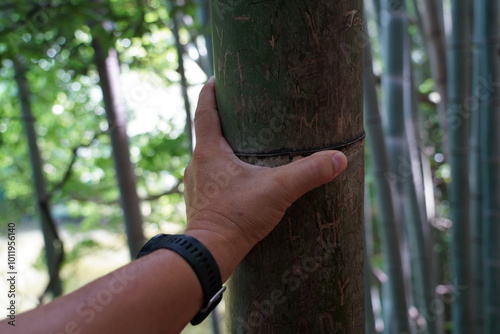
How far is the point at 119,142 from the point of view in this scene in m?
1.83

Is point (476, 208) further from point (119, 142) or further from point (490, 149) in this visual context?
point (119, 142)

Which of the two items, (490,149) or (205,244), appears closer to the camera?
(205,244)

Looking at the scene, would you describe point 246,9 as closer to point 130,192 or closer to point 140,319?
point 140,319

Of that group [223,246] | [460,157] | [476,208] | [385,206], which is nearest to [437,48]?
[460,157]

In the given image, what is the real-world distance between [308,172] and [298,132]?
0.05 metres

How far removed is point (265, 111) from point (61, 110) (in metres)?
3.40

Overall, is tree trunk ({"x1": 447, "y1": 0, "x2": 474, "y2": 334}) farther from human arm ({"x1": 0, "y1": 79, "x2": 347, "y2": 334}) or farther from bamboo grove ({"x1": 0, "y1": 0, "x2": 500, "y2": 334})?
human arm ({"x1": 0, "y1": 79, "x2": 347, "y2": 334})

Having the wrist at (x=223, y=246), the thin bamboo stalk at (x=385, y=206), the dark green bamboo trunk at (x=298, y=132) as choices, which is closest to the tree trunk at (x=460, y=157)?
the thin bamboo stalk at (x=385, y=206)

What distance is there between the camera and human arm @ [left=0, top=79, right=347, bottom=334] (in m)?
0.52

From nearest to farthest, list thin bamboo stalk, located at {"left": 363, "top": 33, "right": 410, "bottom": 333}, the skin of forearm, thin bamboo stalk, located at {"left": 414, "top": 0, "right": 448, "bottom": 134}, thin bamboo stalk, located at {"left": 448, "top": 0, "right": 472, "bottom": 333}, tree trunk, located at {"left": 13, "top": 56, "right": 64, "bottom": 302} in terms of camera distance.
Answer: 1. the skin of forearm
2. thin bamboo stalk, located at {"left": 363, "top": 33, "right": 410, "bottom": 333}
3. thin bamboo stalk, located at {"left": 448, "top": 0, "right": 472, "bottom": 333}
4. tree trunk, located at {"left": 13, "top": 56, "right": 64, "bottom": 302}
5. thin bamboo stalk, located at {"left": 414, "top": 0, "right": 448, "bottom": 134}

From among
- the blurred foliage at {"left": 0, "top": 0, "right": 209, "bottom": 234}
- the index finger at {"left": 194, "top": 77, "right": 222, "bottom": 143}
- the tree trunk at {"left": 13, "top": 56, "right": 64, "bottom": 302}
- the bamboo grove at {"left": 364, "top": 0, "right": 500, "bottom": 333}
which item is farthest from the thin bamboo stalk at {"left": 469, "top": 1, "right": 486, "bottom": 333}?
the tree trunk at {"left": 13, "top": 56, "right": 64, "bottom": 302}

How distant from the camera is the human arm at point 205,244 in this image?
52cm

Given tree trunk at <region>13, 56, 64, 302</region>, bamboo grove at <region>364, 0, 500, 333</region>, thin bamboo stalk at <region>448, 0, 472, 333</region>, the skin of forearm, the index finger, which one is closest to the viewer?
the skin of forearm

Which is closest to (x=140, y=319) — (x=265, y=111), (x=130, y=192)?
(x=265, y=111)
